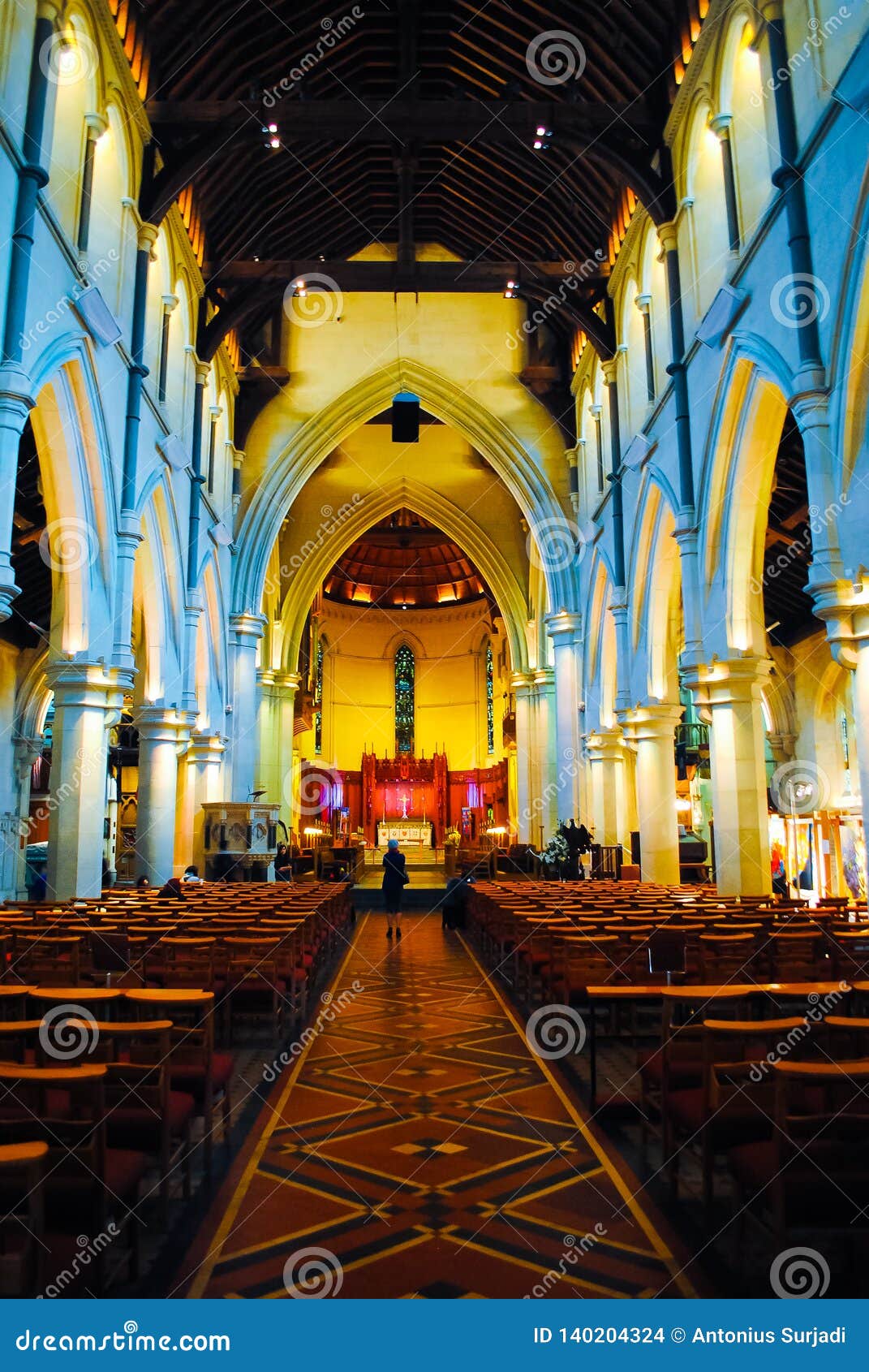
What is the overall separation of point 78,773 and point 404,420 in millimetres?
14527

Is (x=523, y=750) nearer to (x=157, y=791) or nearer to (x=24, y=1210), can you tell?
(x=157, y=791)

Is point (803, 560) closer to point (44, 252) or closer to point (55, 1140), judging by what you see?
point (44, 252)

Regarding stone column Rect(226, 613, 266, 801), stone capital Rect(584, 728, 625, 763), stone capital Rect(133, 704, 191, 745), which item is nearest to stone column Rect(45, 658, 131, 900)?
stone capital Rect(133, 704, 191, 745)

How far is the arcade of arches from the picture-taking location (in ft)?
32.3

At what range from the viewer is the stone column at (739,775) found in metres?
12.3

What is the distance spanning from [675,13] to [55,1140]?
51.2 ft

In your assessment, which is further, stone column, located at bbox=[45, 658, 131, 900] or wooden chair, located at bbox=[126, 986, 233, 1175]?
stone column, located at bbox=[45, 658, 131, 900]

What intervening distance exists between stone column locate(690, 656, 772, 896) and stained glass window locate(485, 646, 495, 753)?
24416 millimetres

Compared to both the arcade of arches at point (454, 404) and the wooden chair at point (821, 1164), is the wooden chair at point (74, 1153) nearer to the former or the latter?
the wooden chair at point (821, 1164)

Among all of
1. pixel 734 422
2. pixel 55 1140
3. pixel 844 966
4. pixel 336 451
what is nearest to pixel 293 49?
pixel 734 422

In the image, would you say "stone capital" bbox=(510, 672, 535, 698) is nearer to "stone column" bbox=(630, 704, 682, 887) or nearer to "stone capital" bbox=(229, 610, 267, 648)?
"stone capital" bbox=(229, 610, 267, 648)

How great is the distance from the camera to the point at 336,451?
91.3 feet

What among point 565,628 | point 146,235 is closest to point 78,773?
point 146,235

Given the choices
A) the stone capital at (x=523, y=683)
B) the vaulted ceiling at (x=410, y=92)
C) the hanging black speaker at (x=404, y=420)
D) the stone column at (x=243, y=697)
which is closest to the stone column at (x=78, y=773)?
the vaulted ceiling at (x=410, y=92)
